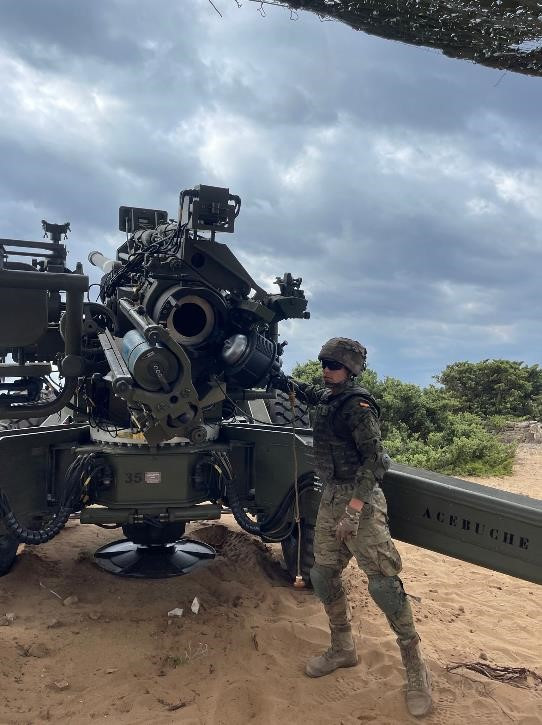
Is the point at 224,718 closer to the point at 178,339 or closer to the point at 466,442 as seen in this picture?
the point at 178,339

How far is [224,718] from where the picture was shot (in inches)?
129

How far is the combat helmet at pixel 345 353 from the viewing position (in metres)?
3.42

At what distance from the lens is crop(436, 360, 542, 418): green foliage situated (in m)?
16.4

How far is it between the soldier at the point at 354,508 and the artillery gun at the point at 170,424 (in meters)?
0.45

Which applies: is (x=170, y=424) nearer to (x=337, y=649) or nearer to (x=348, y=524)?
(x=348, y=524)

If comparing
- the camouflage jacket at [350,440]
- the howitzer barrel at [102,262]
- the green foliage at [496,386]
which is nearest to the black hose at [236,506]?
the camouflage jacket at [350,440]

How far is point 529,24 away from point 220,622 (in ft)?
12.5

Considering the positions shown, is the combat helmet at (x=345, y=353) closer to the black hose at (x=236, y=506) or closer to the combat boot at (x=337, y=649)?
the combat boot at (x=337, y=649)

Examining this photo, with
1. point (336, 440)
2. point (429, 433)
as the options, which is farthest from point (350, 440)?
point (429, 433)

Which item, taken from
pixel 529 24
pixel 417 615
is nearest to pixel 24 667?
pixel 417 615

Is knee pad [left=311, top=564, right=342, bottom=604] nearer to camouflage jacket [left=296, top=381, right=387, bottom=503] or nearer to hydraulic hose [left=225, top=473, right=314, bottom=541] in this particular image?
camouflage jacket [left=296, top=381, right=387, bottom=503]

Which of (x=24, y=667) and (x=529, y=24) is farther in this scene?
(x=24, y=667)

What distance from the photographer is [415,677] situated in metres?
3.41

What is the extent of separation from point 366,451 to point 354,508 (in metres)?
0.29
